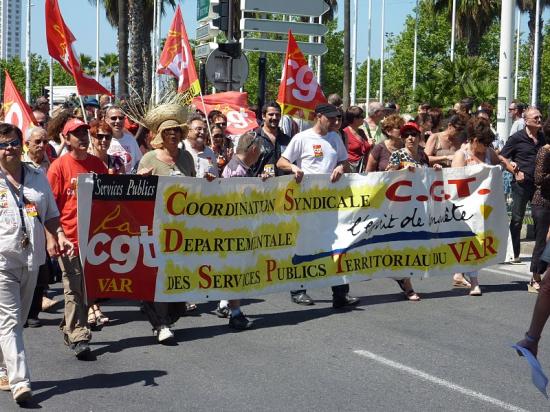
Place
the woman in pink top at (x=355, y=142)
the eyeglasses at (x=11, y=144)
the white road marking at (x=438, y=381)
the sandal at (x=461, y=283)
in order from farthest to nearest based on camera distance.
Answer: the woman in pink top at (x=355, y=142) → the sandal at (x=461, y=283) → the eyeglasses at (x=11, y=144) → the white road marking at (x=438, y=381)

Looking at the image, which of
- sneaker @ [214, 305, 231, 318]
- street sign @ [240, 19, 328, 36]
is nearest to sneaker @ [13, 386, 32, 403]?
sneaker @ [214, 305, 231, 318]

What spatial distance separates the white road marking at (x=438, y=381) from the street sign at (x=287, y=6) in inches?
436

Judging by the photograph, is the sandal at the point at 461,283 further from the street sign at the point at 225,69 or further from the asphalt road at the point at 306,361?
the street sign at the point at 225,69

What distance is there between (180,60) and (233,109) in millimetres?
1541

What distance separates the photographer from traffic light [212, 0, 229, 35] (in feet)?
57.6

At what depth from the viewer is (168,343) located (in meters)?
8.23

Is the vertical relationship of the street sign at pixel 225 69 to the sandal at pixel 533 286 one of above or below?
above

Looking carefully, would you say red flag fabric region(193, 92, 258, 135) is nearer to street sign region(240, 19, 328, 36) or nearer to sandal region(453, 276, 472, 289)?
street sign region(240, 19, 328, 36)

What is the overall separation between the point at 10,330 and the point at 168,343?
2072 millimetres

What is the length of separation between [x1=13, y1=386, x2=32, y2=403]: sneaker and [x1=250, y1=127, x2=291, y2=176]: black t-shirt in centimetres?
385

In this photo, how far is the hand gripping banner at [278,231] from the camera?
848 cm

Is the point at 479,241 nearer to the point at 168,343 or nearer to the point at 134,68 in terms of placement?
the point at 168,343

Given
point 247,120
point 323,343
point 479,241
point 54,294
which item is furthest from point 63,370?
point 247,120

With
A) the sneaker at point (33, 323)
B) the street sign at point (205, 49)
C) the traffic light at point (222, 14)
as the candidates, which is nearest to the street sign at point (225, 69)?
the street sign at point (205, 49)
